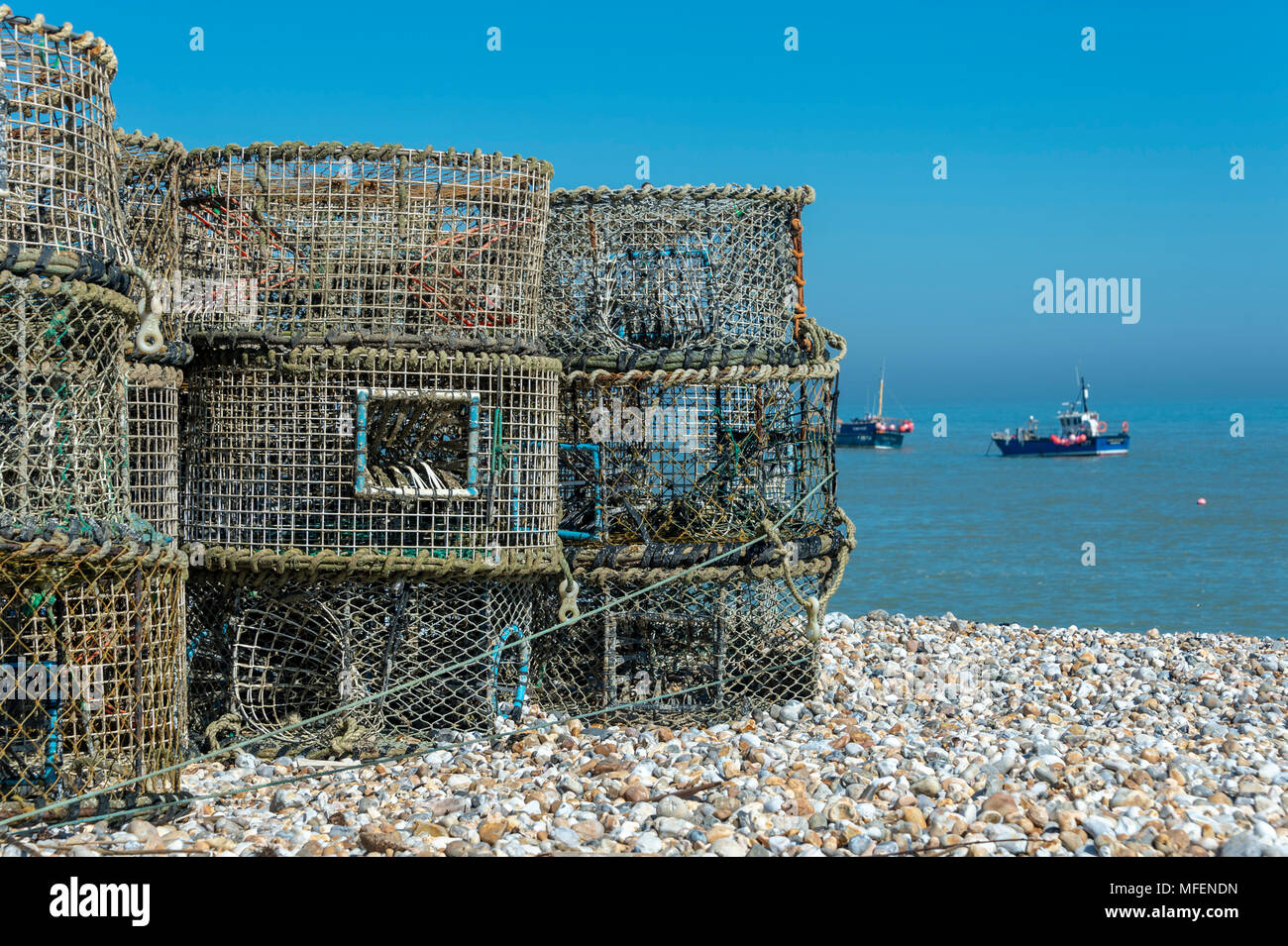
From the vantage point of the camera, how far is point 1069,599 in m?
26.7

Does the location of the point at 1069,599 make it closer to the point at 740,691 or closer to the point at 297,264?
the point at 740,691

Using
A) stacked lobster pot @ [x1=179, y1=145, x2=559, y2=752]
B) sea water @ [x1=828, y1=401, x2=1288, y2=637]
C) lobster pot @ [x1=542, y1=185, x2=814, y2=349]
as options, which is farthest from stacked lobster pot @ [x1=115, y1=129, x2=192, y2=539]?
sea water @ [x1=828, y1=401, x2=1288, y2=637]

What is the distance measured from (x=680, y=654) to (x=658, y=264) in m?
3.23

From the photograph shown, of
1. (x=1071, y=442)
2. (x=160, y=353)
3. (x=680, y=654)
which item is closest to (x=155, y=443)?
(x=160, y=353)

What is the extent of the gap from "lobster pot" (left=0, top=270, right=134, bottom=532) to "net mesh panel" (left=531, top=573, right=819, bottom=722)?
379cm

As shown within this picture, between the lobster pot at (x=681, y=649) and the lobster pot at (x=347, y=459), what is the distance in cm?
123

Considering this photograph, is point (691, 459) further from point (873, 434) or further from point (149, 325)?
point (873, 434)

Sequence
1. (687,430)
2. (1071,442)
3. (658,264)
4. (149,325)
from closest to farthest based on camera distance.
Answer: (149,325) < (658,264) < (687,430) < (1071,442)

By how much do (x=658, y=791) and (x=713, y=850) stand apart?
1.31 meters

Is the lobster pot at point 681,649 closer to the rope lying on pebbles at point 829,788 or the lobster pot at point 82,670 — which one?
the rope lying on pebbles at point 829,788

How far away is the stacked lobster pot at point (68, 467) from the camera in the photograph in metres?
8.24

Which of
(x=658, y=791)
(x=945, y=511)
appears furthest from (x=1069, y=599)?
(x=945, y=511)

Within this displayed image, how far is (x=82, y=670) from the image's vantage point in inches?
334

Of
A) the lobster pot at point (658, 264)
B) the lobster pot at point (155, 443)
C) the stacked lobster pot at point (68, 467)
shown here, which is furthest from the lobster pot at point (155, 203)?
the lobster pot at point (658, 264)
